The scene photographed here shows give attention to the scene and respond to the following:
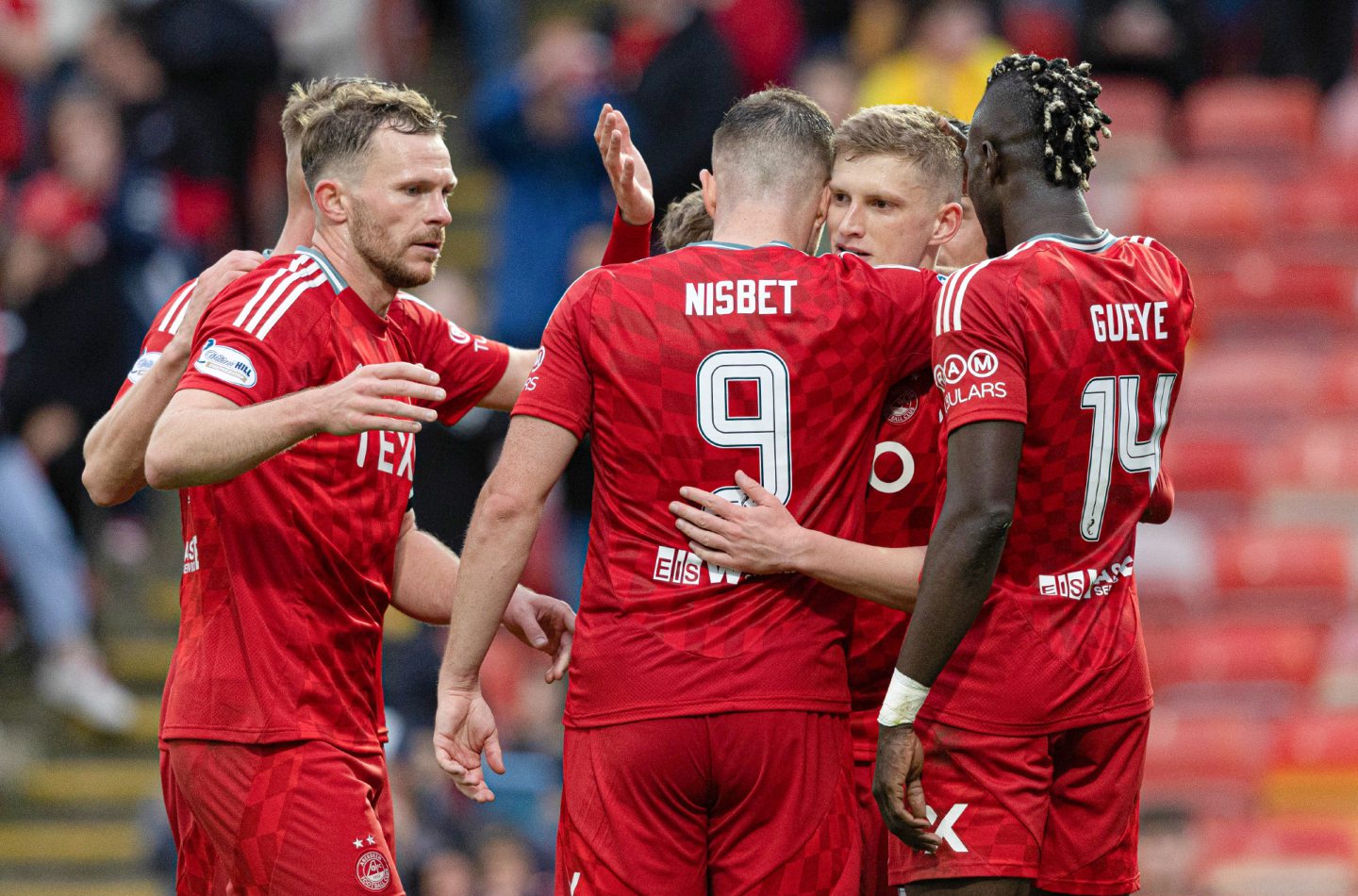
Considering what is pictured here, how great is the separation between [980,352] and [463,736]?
1.71 metres

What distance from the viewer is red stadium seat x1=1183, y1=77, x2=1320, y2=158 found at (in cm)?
1409

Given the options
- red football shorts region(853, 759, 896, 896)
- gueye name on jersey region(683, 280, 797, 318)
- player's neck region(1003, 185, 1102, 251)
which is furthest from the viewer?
red football shorts region(853, 759, 896, 896)

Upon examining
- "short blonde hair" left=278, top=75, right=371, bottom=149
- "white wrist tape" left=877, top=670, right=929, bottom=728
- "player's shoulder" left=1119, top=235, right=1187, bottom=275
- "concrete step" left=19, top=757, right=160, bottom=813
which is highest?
"short blonde hair" left=278, top=75, right=371, bottom=149

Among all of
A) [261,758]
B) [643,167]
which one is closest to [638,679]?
[261,758]

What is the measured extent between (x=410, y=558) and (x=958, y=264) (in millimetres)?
1923

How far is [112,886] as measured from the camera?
11641 millimetres

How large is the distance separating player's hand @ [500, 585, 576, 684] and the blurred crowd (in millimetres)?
4455

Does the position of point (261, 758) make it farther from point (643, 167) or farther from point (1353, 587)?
point (1353, 587)

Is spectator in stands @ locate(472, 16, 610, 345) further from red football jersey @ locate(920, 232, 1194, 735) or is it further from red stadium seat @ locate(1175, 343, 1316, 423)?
red football jersey @ locate(920, 232, 1194, 735)

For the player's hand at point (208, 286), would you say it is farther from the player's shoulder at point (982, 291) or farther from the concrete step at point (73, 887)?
the concrete step at point (73, 887)

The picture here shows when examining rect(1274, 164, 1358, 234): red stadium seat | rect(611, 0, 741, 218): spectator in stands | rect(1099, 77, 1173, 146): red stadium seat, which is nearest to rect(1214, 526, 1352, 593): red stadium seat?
rect(1274, 164, 1358, 234): red stadium seat

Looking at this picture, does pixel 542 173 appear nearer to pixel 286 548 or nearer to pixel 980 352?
pixel 286 548

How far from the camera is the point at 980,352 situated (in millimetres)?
4816

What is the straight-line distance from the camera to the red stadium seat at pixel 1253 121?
14.1 metres
